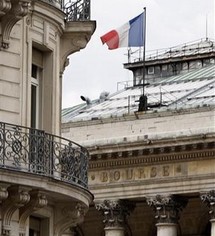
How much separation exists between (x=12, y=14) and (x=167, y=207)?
1941 inches

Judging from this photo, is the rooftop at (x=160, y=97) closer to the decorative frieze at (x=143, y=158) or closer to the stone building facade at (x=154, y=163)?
the stone building facade at (x=154, y=163)

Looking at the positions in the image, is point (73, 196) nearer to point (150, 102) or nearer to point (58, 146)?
point (58, 146)

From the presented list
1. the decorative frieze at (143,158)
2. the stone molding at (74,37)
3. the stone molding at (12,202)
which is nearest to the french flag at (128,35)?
the decorative frieze at (143,158)

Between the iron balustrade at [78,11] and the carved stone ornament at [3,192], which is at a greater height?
the iron balustrade at [78,11]

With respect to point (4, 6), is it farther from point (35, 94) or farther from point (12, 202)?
point (12, 202)

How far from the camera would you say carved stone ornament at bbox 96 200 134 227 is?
301ft

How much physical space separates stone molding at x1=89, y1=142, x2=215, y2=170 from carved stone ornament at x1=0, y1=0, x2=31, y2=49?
4605 centimetres

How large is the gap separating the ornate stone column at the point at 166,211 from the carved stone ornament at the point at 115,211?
6.64 feet

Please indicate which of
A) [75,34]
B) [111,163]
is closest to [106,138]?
[111,163]

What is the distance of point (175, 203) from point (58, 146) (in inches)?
1893

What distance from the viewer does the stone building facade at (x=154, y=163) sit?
288 feet

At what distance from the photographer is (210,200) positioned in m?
88.3

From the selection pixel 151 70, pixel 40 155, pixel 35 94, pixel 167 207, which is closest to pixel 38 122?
pixel 35 94

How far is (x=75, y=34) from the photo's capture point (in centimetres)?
4459
